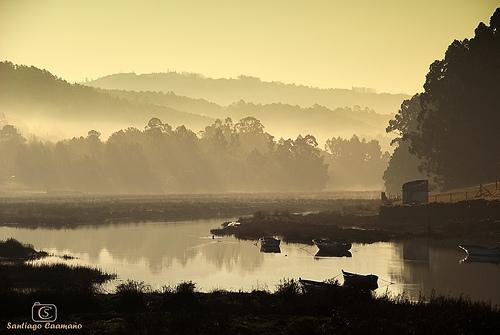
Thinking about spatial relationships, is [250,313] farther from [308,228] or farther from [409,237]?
[308,228]

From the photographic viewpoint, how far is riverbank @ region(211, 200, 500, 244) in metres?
88.2

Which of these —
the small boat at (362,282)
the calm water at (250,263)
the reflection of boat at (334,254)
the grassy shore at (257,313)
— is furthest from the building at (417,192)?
the grassy shore at (257,313)

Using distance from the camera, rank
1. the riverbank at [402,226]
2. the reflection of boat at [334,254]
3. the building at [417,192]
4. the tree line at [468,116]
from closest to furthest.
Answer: the reflection of boat at [334,254] → the riverbank at [402,226] → the building at [417,192] → the tree line at [468,116]

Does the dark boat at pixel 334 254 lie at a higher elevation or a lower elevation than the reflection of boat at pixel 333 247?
lower

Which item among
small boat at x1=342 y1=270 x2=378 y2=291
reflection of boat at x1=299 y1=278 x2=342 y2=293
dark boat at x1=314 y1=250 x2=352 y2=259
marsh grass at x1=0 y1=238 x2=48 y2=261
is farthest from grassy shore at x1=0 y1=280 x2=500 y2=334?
marsh grass at x1=0 y1=238 x2=48 y2=261

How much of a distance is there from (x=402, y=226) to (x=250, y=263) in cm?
3637

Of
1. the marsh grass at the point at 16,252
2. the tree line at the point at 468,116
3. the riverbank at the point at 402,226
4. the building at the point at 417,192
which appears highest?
the tree line at the point at 468,116

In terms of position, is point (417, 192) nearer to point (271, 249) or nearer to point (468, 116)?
point (468, 116)

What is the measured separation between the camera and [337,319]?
119ft

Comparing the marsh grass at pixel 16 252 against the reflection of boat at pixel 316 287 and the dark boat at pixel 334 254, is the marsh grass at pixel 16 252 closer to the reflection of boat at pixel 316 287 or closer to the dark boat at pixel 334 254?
the dark boat at pixel 334 254

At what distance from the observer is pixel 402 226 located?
101 m
